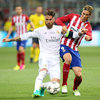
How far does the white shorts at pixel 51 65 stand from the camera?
730 cm

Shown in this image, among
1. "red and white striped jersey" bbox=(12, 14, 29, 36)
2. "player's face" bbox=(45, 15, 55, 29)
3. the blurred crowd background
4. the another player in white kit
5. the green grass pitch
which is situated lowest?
the blurred crowd background

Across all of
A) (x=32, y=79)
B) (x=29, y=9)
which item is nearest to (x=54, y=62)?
(x=32, y=79)

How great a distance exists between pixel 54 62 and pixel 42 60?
0.81 ft

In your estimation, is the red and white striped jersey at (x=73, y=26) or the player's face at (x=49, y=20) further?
the red and white striped jersey at (x=73, y=26)

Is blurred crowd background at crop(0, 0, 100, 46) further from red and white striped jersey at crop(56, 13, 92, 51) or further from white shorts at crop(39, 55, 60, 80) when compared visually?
white shorts at crop(39, 55, 60, 80)

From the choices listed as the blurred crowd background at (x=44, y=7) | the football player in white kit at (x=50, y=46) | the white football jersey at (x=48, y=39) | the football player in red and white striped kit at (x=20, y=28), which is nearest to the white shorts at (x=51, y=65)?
the football player in white kit at (x=50, y=46)

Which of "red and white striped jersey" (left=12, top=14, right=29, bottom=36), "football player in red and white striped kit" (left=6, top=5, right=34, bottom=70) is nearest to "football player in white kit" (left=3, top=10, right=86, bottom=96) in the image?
"football player in red and white striped kit" (left=6, top=5, right=34, bottom=70)

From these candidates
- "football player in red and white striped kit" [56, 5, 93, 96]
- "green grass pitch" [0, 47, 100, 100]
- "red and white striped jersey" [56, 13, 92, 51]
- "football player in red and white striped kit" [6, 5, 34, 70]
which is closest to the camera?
"green grass pitch" [0, 47, 100, 100]

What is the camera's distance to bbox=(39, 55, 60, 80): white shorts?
7.30 meters

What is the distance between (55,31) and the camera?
24.6ft

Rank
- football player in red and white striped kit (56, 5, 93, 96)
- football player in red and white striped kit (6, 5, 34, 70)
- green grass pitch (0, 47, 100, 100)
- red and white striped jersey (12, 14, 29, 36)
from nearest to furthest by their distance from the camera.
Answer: green grass pitch (0, 47, 100, 100) → football player in red and white striped kit (56, 5, 93, 96) → football player in red and white striped kit (6, 5, 34, 70) → red and white striped jersey (12, 14, 29, 36)

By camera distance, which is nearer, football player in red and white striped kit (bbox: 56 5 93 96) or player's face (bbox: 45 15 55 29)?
player's face (bbox: 45 15 55 29)

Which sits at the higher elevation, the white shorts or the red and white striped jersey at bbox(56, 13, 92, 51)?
the red and white striped jersey at bbox(56, 13, 92, 51)

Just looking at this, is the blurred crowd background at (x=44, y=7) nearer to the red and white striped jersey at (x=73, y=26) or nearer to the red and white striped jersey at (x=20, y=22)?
the red and white striped jersey at (x=20, y=22)
